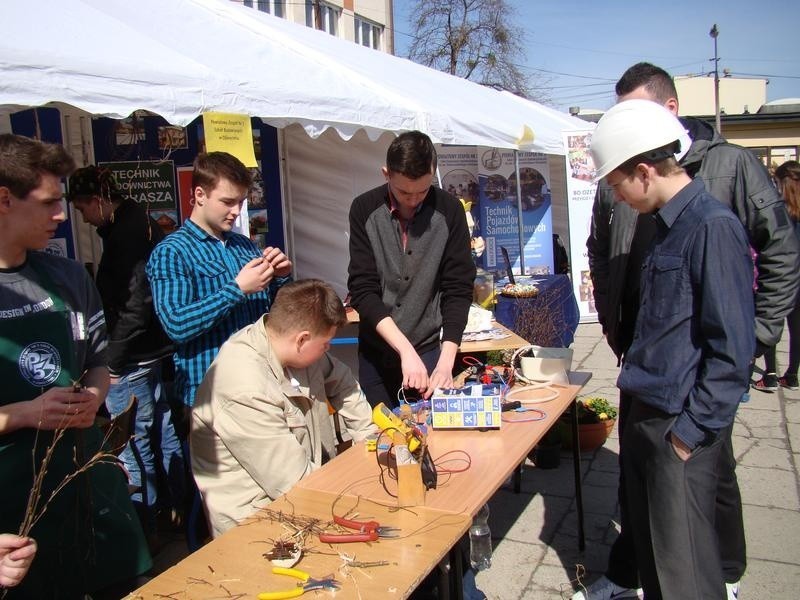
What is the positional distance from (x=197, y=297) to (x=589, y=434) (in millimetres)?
2688

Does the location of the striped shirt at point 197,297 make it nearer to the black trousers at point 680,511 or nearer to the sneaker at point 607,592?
the black trousers at point 680,511

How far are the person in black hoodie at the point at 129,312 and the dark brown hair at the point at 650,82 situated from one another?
228cm

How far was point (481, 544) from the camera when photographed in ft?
10.6

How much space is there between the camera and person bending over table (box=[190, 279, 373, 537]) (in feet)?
6.73

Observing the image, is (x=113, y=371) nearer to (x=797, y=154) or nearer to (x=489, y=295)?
(x=489, y=295)

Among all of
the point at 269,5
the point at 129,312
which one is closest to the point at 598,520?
the point at 129,312

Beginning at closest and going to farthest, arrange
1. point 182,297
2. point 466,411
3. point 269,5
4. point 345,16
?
point 466,411 < point 182,297 < point 269,5 < point 345,16

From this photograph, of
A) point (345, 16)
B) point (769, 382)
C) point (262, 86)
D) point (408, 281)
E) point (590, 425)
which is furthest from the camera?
point (345, 16)

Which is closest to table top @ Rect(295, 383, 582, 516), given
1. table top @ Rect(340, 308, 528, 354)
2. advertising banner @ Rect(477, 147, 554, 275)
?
table top @ Rect(340, 308, 528, 354)

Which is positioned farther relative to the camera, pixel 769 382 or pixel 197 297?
pixel 769 382

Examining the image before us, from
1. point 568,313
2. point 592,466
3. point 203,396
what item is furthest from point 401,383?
point 568,313

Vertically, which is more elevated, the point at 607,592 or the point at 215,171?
the point at 215,171

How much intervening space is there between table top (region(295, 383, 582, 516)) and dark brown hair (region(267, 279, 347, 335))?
1.46ft

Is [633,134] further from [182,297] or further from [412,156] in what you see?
[182,297]
